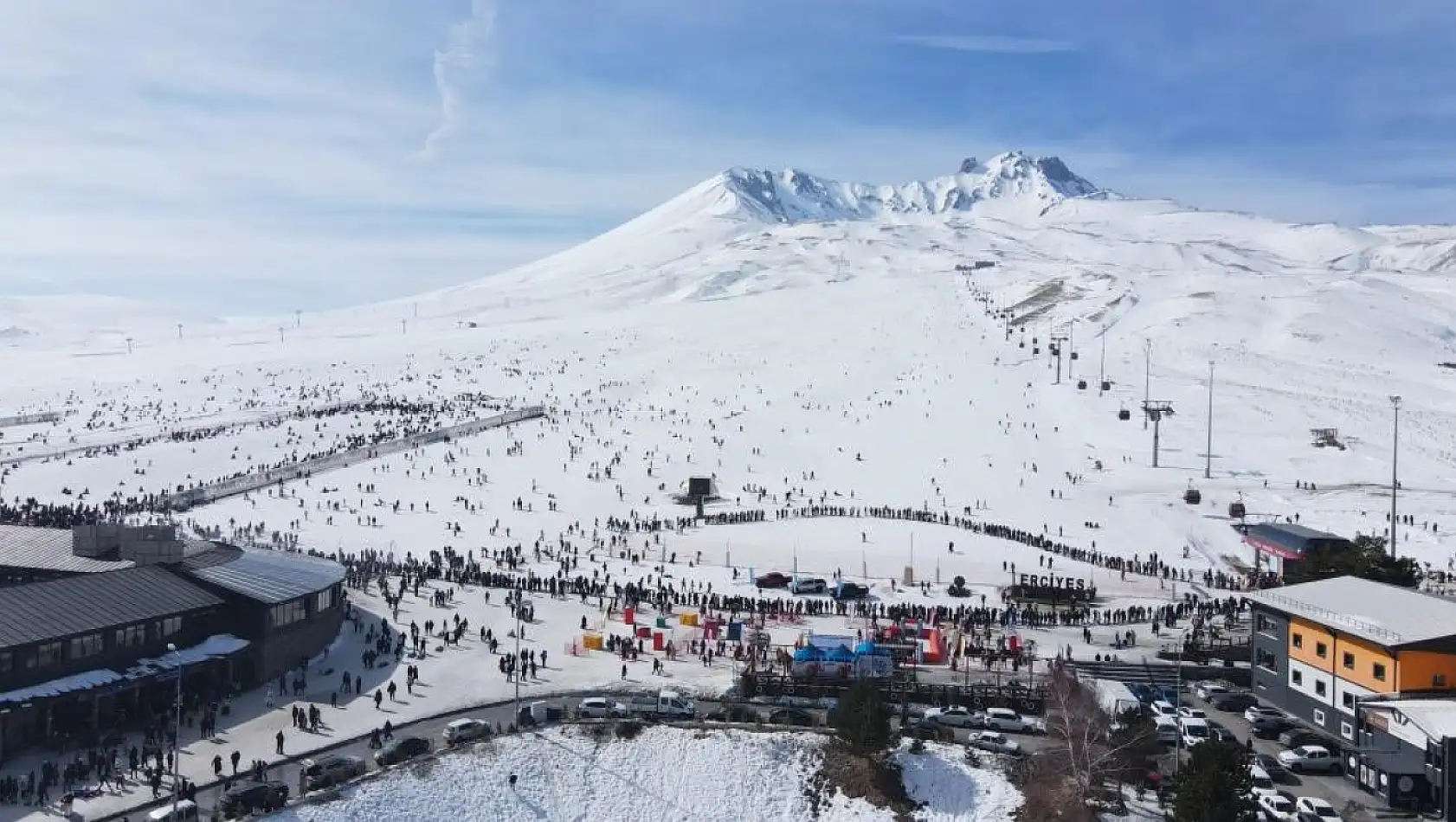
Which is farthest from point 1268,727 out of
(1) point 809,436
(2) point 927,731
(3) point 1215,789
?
(1) point 809,436

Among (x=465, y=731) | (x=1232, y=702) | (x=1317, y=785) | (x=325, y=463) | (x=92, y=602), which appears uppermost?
(x=325, y=463)

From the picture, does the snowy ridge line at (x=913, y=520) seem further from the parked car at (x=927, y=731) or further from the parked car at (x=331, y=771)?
the parked car at (x=331, y=771)

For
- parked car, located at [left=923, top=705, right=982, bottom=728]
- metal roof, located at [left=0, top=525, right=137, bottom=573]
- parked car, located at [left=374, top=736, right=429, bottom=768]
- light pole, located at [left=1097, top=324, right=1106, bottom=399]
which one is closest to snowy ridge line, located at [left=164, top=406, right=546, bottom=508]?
metal roof, located at [left=0, top=525, right=137, bottom=573]

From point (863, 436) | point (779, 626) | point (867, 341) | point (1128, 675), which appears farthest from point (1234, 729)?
point (867, 341)

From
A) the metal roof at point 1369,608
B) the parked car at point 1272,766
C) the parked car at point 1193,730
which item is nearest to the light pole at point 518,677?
the parked car at point 1193,730

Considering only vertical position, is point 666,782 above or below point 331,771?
below

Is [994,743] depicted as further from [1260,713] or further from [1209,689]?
[1209,689]

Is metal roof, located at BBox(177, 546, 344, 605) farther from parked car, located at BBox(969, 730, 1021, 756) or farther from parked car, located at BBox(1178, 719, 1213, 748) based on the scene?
parked car, located at BBox(1178, 719, 1213, 748)
